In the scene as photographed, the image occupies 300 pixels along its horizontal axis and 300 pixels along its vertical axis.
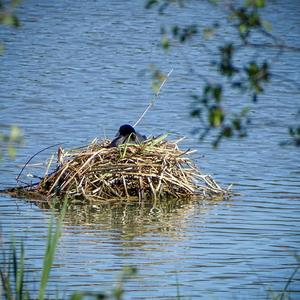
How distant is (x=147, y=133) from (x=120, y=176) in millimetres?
4412

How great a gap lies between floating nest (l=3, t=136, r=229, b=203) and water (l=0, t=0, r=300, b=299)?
348mm

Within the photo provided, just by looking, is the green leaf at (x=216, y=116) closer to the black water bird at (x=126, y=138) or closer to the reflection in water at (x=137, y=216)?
the reflection in water at (x=137, y=216)

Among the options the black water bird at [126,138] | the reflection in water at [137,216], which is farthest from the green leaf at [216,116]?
the black water bird at [126,138]

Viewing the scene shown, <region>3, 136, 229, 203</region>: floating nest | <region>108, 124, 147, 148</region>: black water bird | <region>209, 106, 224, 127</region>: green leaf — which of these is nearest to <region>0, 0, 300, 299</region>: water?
<region>3, 136, 229, 203</region>: floating nest

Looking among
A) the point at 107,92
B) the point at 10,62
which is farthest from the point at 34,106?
the point at 10,62

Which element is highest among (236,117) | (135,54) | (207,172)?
(236,117)

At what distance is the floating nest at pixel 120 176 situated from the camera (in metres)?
12.4

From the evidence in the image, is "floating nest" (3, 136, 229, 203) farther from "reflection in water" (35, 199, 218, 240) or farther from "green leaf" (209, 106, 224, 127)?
"green leaf" (209, 106, 224, 127)

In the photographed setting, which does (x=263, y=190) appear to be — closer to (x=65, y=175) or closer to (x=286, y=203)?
(x=286, y=203)

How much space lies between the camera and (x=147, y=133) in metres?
16.8

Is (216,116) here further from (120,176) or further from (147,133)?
(147,133)

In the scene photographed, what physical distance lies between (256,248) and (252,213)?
5.16ft

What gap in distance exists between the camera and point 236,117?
5578 millimetres

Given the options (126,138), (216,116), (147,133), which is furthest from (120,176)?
(216,116)
